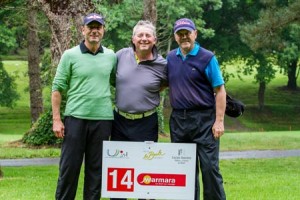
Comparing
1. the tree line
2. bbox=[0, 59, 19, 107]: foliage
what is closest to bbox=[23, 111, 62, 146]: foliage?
the tree line

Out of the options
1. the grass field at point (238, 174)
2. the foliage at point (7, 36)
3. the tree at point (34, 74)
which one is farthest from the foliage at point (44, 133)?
the foliage at point (7, 36)

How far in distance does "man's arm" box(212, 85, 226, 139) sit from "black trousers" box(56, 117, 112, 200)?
1.08 metres

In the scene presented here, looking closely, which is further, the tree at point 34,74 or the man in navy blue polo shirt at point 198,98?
the tree at point 34,74

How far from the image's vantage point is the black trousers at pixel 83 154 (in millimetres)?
6660

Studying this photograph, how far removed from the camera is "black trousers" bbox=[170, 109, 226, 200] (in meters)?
6.68

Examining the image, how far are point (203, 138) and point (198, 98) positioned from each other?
0.41m

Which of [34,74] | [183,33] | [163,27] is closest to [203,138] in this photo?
[183,33]

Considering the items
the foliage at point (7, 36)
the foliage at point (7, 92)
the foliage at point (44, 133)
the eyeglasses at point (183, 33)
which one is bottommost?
the foliage at point (7, 92)

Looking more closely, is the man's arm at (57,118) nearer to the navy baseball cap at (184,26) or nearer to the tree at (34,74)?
the navy baseball cap at (184,26)

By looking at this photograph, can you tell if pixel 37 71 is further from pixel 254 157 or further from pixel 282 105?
pixel 282 105

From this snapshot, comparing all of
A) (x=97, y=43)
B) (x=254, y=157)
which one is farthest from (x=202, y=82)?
(x=254, y=157)

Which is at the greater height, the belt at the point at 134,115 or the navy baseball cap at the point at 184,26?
the navy baseball cap at the point at 184,26

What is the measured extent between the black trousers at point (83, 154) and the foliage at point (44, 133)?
11.0 meters

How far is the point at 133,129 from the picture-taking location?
6.83 meters
